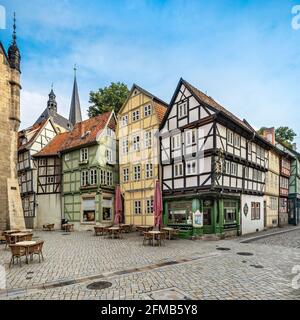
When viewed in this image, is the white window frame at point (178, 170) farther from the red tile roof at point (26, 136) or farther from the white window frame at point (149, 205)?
the red tile roof at point (26, 136)

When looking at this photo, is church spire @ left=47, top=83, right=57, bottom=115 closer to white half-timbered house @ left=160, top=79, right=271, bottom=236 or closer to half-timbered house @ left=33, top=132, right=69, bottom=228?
half-timbered house @ left=33, top=132, right=69, bottom=228

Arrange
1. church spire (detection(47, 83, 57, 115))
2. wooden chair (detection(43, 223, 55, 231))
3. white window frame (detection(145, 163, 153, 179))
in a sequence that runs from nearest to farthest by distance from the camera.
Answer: white window frame (detection(145, 163, 153, 179))
wooden chair (detection(43, 223, 55, 231))
church spire (detection(47, 83, 57, 115))

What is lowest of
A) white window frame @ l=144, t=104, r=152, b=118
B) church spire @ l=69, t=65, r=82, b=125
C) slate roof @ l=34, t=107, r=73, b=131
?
white window frame @ l=144, t=104, r=152, b=118

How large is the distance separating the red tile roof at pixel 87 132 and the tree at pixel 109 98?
5.72m

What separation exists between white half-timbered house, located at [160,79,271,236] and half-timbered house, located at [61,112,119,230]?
20.7ft

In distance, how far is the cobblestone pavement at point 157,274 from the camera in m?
6.31

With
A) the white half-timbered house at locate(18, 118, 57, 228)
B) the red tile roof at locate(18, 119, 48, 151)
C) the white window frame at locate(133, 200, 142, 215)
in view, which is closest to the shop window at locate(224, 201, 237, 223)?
the white window frame at locate(133, 200, 142, 215)

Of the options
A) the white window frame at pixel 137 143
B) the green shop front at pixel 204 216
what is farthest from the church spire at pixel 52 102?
the green shop front at pixel 204 216

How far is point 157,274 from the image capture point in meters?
8.03

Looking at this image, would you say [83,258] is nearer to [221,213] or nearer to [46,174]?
[221,213]

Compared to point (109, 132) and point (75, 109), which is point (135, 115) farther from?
point (75, 109)

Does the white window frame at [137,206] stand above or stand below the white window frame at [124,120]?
below

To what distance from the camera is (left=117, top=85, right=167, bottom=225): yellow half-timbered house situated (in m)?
20.8

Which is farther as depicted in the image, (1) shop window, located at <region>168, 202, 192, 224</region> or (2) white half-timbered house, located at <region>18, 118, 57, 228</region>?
(2) white half-timbered house, located at <region>18, 118, 57, 228</region>
